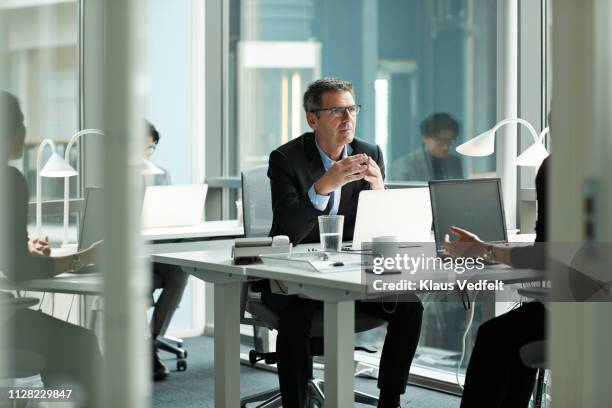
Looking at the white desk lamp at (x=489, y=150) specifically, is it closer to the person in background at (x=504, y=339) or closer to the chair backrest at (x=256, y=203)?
the person in background at (x=504, y=339)

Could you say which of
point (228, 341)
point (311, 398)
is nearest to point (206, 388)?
point (311, 398)

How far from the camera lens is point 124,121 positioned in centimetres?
183

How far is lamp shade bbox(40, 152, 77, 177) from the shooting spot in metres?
1.97

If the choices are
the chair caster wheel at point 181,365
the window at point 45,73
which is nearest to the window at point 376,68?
the chair caster wheel at point 181,365

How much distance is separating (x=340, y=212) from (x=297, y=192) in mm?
191

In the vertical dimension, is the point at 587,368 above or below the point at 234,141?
below

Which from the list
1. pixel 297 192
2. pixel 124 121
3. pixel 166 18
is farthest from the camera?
pixel 166 18

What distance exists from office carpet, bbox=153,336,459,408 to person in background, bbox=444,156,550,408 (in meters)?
1.12

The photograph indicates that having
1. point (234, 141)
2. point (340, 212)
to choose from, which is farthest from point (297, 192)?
point (234, 141)

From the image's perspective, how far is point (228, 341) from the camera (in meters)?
3.42

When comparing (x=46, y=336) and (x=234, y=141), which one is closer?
(x=46, y=336)

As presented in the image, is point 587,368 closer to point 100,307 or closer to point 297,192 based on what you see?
point 100,307

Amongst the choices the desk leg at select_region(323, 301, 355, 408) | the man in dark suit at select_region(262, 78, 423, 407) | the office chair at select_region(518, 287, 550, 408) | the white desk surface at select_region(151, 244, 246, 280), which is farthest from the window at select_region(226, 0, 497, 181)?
the desk leg at select_region(323, 301, 355, 408)

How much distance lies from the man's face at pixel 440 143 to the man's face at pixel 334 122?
1.13m
